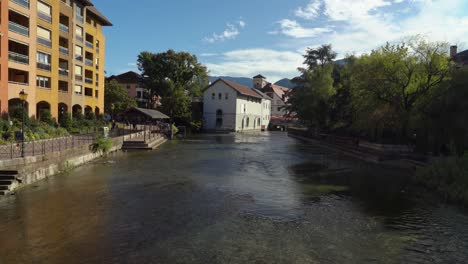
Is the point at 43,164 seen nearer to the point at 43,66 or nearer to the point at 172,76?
the point at 43,66

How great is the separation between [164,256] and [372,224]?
7.61m

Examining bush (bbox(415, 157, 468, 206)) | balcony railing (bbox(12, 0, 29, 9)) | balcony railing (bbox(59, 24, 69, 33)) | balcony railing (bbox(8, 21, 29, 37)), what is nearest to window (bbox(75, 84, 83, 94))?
balcony railing (bbox(59, 24, 69, 33))

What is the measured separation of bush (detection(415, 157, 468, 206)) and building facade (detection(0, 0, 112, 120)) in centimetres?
3099

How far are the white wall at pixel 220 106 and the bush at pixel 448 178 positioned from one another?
2272 inches

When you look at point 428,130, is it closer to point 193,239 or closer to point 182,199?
point 182,199

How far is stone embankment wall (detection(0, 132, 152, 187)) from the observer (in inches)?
671

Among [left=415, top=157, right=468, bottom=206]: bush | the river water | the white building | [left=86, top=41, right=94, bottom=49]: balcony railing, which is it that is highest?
[left=86, top=41, right=94, bottom=49]: balcony railing

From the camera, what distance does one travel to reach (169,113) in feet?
230

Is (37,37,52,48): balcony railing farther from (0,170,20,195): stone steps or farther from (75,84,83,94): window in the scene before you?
(0,170,20,195): stone steps

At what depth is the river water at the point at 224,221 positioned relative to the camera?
10.0 m

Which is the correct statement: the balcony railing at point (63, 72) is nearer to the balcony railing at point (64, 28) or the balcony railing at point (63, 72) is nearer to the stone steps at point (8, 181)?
the balcony railing at point (64, 28)

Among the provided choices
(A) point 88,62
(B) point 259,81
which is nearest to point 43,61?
(A) point 88,62

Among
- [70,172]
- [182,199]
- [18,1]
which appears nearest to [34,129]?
[70,172]

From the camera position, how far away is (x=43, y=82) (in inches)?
1475
